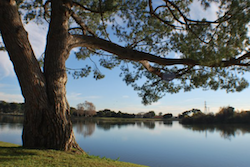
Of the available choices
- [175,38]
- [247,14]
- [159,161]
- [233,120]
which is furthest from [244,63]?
[233,120]

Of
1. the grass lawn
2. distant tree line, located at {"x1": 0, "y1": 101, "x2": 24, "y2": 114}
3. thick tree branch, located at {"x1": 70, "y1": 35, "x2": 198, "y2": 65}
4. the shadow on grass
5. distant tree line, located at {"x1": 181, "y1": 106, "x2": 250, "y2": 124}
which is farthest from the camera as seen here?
distant tree line, located at {"x1": 0, "y1": 101, "x2": 24, "y2": 114}

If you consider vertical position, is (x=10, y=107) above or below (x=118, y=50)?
below

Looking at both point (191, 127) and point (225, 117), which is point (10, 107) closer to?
point (191, 127)

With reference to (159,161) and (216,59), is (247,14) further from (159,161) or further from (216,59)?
(159,161)

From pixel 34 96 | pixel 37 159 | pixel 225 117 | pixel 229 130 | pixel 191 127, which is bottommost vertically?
pixel 191 127

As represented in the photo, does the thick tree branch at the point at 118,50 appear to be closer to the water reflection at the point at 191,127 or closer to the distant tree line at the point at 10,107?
the water reflection at the point at 191,127

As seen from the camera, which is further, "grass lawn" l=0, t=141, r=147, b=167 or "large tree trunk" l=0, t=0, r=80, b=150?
"large tree trunk" l=0, t=0, r=80, b=150

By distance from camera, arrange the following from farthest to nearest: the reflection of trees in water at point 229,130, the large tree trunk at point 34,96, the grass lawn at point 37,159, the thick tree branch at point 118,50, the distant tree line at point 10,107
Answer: the distant tree line at point 10,107, the reflection of trees in water at point 229,130, the thick tree branch at point 118,50, the large tree trunk at point 34,96, the grass lawn at point 37,159

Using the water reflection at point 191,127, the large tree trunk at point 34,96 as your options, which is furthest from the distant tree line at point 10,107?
the large tree trunk at point 34,96

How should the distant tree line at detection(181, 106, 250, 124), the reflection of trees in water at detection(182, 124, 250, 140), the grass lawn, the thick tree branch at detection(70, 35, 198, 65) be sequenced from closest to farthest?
the grass lawn, the thick tree branch at detection(70, 35, 198, 65), the reflection of trees in water at detection(182, 124, 250, 140), the distant tree line at detection(181, 106, 250, 124)

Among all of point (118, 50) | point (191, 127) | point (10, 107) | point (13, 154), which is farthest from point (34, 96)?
point (10, 107)

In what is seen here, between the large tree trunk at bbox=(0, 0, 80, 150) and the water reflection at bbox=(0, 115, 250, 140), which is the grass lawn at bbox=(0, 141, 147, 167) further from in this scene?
the water reflection at bbox=(0, 115, 250, 140)

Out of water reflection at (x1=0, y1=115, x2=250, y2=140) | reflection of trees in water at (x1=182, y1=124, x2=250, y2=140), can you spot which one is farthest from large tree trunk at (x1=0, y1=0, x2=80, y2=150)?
reflection of trees in water at (x1=182, y1=124, x2=250, y2=140)

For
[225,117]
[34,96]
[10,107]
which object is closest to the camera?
[34,96]
